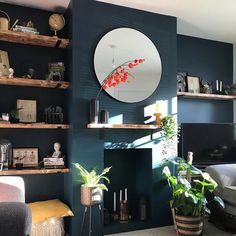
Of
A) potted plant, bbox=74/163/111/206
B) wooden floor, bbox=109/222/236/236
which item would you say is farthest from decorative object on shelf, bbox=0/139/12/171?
wooden floor, bbox=109/222/236/236

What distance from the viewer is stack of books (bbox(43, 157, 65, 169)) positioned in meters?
2.89

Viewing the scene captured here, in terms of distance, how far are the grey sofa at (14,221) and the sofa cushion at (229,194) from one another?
2296mm

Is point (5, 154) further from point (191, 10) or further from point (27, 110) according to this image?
point (191, 10)

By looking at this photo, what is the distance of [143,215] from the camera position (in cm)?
320

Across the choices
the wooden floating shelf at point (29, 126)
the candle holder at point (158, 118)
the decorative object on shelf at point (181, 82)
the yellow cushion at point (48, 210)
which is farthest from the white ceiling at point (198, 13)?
the yellow cushion at point (48, 210)

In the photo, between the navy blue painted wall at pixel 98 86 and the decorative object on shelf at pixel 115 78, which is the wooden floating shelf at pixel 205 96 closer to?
the navy blue painted wall at pixel 98 86

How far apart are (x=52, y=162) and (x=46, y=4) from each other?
1.76 m

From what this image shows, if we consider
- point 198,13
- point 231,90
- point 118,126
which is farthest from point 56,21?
point 231,90

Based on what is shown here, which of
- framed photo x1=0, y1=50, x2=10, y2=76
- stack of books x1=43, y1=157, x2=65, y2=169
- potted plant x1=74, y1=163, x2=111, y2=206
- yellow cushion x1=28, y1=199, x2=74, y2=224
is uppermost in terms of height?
framed photo x1=0, y1=50, x2=10, y2=76

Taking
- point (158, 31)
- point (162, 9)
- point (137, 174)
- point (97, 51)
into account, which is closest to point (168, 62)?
point (158, 31)

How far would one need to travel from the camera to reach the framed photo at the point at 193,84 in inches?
156

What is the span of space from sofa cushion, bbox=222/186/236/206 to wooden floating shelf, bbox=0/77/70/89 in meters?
2.09

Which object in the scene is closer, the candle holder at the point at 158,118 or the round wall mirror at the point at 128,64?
the round wall mirror at the point at 128,64

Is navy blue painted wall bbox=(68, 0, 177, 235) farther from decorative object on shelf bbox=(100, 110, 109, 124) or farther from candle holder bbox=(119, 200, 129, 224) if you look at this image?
candle holder bbox=(119, 200, 129, 224)
